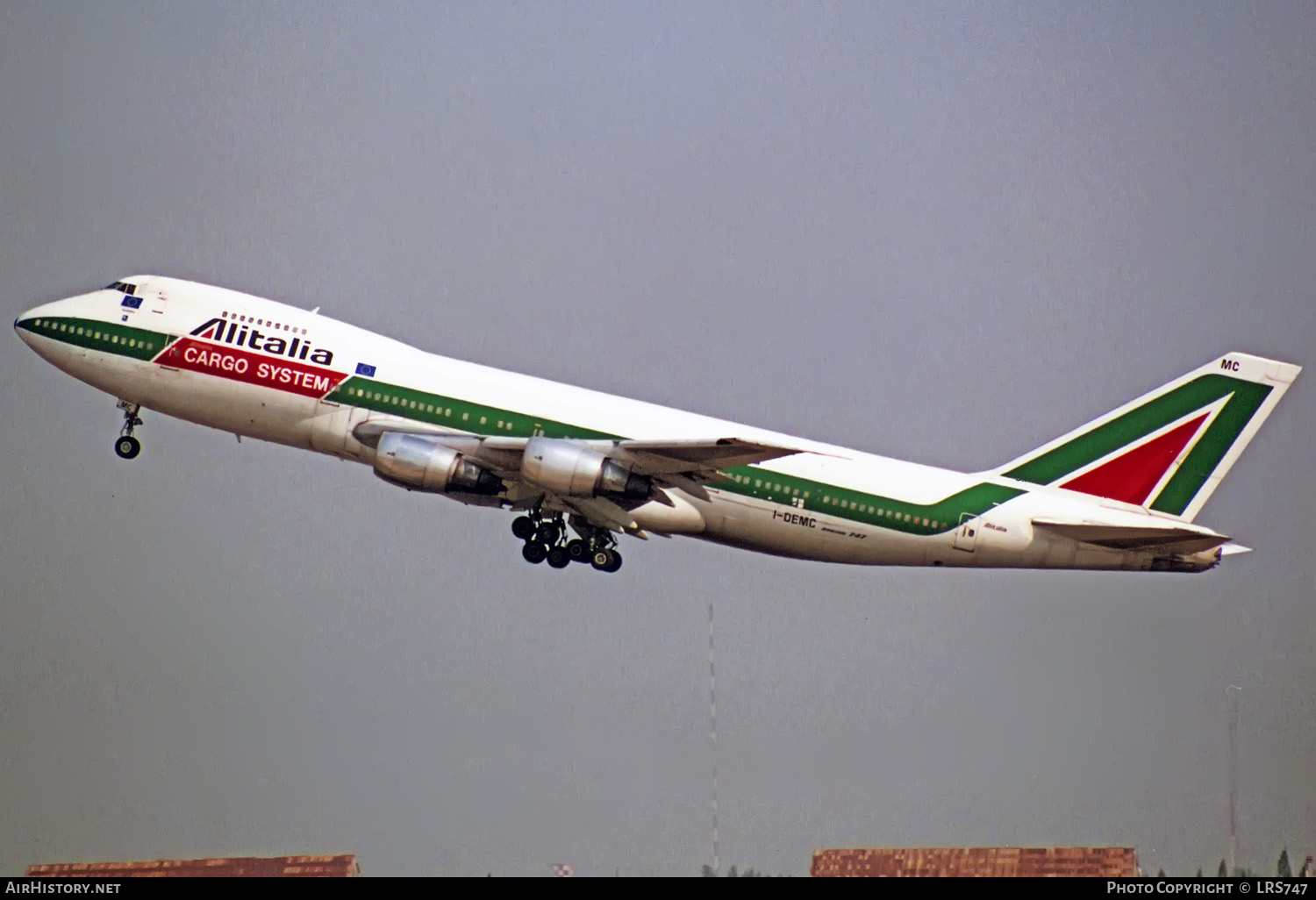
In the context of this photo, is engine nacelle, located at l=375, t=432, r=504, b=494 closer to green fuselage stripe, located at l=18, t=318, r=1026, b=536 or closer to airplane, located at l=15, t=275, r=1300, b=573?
airplane, located at l=15, t=275, r=1300, b=573

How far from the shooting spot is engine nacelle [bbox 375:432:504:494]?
143 ft

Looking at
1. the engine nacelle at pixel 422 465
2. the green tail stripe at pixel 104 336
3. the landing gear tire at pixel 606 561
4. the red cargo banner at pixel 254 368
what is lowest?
the landing gear tire at pixel 606 561

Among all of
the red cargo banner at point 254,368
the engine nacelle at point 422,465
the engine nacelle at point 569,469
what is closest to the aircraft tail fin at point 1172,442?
the engine nacelle at point 569,469

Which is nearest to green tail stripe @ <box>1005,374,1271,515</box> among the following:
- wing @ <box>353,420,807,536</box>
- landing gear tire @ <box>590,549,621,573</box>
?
wing @ <box>353,420,807,536</box>

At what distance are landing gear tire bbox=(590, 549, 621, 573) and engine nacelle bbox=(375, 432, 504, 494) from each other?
444 cm

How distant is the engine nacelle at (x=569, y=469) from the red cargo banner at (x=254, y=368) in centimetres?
522

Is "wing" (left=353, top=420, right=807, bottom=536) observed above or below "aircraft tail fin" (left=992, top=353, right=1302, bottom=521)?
below

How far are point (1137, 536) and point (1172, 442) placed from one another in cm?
375

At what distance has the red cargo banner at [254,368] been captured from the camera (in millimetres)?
45125

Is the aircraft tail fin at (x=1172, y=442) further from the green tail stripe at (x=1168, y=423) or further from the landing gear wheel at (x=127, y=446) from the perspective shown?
the landing gear wheel at (x=127, y=446)

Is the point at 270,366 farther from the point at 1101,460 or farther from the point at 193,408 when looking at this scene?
the point at 1101,460

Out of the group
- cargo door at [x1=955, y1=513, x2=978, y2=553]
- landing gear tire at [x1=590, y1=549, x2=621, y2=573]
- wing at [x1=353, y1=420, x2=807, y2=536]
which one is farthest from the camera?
landing gear tire at [x1=590, y1=549, x2=621, y2=573]

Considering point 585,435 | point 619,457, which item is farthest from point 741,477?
point 585,435

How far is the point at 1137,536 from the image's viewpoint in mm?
45156
